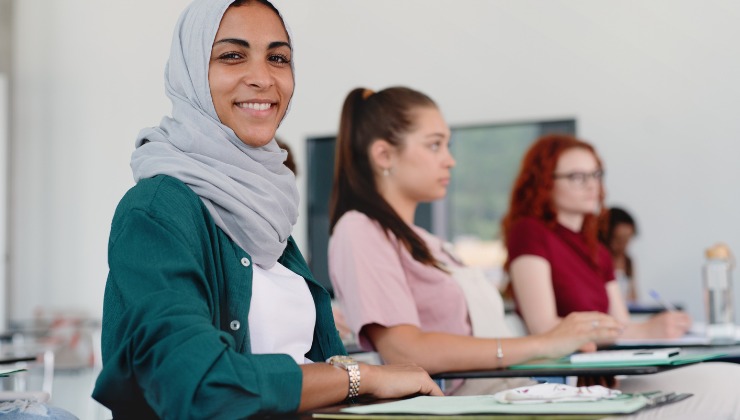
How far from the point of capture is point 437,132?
253 centimetres

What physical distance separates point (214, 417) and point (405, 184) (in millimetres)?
1442

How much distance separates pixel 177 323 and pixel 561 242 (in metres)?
2.19

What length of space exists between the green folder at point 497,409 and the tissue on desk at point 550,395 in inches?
0.6

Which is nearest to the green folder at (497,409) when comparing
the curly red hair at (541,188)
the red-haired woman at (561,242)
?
the red-haired woman at (561,242)

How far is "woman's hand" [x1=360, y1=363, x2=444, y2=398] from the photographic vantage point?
4.35 feet

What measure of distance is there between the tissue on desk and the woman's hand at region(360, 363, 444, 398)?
210 millimetres

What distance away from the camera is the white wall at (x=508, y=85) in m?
5.74

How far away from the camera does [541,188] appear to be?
330 centimetres

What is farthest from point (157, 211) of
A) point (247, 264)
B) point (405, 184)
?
point (405, 184)

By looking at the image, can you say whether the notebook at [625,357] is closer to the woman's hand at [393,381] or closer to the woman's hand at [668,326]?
the woman's hand at [393,381]

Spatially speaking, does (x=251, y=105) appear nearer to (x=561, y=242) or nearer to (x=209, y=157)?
(x=209, y=157)

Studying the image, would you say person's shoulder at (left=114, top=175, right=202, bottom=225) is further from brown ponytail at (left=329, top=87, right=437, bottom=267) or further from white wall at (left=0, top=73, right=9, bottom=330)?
white wall at (left=0, top=73, right=9, bottom=330)

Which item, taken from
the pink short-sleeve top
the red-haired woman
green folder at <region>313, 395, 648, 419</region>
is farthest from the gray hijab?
the red-haired woman

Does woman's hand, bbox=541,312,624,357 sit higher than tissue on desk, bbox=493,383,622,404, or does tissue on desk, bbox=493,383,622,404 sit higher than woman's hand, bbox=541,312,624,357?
tissue on desk, bbox=493,383,622,404
